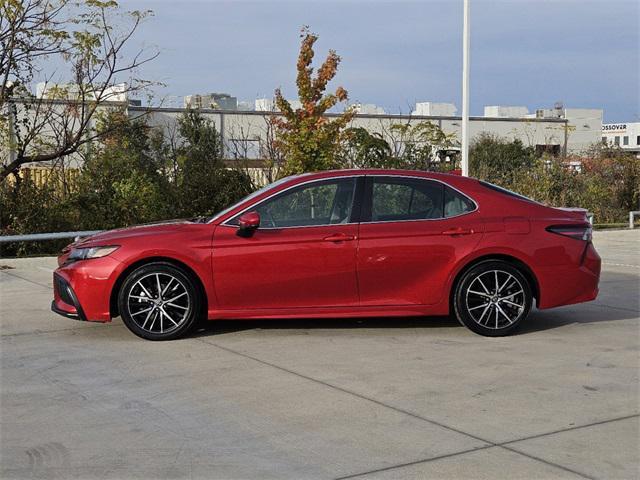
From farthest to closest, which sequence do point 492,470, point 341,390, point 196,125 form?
1. point 196,125
2. point 341,390
3. point 492,470

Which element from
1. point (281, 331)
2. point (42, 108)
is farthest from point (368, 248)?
point (42, 108)

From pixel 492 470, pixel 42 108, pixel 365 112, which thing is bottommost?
pixel 492 470

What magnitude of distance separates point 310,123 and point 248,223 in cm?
1217

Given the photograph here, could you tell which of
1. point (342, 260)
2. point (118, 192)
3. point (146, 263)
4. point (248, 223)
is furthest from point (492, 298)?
point (118, 192)

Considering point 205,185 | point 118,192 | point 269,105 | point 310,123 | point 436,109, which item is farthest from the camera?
point 436,109

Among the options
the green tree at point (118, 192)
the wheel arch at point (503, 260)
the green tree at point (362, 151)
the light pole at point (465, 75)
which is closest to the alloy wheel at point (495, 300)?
the wheel arch at point (503, 260)

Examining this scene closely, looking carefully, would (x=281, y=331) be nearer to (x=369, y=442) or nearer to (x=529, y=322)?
(x=529, y=322)

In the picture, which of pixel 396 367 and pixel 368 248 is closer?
pixel 396 367

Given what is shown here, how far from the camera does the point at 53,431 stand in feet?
17.4

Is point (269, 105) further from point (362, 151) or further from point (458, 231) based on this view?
point (458, 231)

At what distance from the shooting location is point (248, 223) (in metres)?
7.84

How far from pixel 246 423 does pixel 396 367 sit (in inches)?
71.6

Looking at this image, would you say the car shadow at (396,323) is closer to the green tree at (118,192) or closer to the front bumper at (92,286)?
the front bumper at (92,286)

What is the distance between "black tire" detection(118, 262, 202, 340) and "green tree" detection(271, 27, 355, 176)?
10830 millimetres
